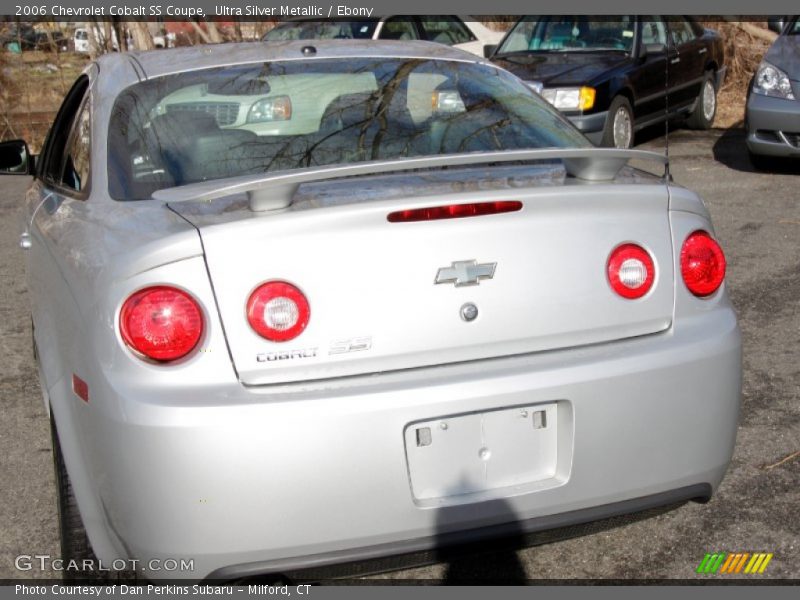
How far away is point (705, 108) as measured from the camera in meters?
13.3

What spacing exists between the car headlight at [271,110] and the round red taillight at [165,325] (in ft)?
3.94

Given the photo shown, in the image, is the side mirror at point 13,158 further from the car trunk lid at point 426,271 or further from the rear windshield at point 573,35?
the rear windshield at point 573,35

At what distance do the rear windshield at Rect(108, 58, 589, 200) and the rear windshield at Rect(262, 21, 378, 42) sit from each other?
9.55 metres

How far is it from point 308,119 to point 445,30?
11.3 m

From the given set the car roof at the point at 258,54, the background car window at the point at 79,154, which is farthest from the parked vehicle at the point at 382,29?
the background car window at the point at 79,154

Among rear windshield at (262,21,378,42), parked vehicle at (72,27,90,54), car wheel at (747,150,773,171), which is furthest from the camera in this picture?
parked vehicle at (72,27,90,54)

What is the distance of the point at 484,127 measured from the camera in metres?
3.79

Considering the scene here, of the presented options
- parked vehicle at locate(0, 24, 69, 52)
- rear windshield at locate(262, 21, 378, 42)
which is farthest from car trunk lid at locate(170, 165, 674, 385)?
parked vehicle at locate(0, 24, 69, 52)

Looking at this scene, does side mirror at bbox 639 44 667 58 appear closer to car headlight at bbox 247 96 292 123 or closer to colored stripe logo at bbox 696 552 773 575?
car headlight at bbox 247 96 292 123

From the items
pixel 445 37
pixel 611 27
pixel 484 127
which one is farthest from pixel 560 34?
pixel 484 127

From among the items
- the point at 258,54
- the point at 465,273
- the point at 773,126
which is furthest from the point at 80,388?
the point at 773,126

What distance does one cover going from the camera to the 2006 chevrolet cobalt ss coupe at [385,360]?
8.65ft

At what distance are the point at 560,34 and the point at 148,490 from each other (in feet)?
33.6

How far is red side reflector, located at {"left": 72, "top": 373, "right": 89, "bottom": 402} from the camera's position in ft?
9.30
